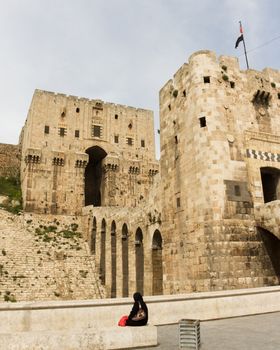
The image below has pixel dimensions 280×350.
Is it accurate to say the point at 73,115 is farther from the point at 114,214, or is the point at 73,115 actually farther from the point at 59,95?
the point at 114,214

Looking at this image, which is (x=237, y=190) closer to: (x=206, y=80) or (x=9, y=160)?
(x=206, y=80)

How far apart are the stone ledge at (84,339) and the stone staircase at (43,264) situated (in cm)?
2013

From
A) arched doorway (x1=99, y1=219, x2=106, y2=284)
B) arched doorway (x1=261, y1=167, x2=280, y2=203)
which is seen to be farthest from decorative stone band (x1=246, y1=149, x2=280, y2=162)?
arched doorway (x1=99, y1=219, x2=106, y2=284)

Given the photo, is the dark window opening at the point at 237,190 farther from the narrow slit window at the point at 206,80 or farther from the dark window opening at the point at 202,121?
the narrow slit window at the point at 206,80

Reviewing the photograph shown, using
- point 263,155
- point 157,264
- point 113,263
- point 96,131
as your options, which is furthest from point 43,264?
point 263,155

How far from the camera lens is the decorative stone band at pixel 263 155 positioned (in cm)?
1520

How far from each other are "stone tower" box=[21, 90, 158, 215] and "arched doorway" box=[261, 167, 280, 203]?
2189 cm

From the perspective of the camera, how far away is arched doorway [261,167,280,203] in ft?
53.5

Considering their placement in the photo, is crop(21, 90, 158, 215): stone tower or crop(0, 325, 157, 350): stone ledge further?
crop(21, 90, 158, 215): stone tower

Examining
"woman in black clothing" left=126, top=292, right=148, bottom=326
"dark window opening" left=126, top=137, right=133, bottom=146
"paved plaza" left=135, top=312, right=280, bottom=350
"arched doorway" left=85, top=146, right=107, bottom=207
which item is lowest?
"paved plaza" left=135, top=312, right=280, bottom=350

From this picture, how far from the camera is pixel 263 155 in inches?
611

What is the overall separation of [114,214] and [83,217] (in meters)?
8.63

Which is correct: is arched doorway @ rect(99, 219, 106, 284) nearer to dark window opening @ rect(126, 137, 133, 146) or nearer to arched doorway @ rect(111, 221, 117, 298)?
arched doorway @ rect(111, 221, 117, 298)

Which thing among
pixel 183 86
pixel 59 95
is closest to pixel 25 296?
pixel 183 86
